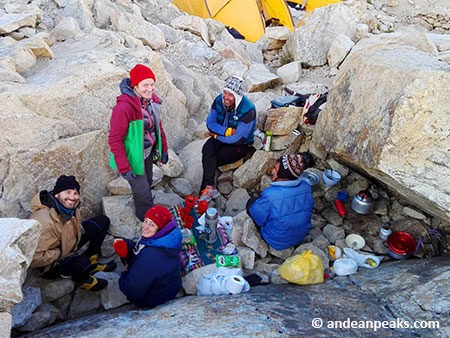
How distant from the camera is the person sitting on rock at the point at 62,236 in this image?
3830 millimetres

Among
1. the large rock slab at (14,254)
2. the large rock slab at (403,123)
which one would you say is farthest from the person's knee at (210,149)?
the large rock slab at (14,254)

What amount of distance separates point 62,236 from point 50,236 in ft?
0.56

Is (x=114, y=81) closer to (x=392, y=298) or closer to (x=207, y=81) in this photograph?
(x=207, y=81)

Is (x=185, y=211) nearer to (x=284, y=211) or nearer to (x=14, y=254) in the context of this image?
(x=284, y=211)

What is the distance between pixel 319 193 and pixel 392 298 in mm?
2610

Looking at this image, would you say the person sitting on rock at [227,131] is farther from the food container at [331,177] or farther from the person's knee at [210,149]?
the food container at [331,177]

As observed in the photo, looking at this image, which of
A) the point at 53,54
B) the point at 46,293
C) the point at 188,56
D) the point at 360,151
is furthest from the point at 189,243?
the point at 188,56

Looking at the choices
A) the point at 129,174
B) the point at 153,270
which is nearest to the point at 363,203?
the point at 153,270

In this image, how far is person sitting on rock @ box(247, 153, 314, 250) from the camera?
4.61m

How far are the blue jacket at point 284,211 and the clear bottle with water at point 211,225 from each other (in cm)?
64

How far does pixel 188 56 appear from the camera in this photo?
357 inches

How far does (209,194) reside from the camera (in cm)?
602

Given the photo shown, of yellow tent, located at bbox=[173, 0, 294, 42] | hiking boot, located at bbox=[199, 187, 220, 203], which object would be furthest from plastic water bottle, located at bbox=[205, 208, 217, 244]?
yellow tent, located at bbox=[173, 0, 294, 42]

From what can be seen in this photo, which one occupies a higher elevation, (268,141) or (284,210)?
(268,141)
